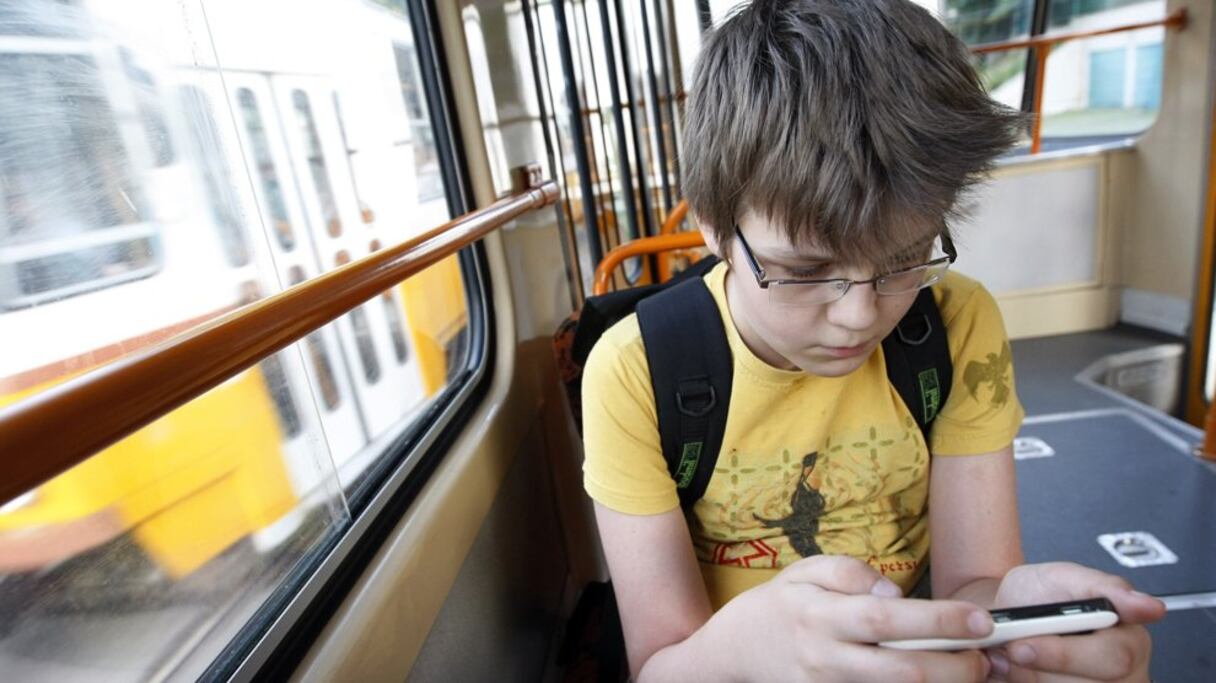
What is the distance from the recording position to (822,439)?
943 millimetres

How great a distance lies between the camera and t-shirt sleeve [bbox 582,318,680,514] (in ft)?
2.83

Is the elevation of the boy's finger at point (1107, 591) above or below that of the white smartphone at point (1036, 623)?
below

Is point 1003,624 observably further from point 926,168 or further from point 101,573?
point 101,573

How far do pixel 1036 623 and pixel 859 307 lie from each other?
1.08ft

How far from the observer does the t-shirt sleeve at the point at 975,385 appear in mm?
939

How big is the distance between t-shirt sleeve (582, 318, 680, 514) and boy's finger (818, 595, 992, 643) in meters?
0.34

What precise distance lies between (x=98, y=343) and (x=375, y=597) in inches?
15.6

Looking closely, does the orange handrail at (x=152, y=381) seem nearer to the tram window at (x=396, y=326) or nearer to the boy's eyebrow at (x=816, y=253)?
the boy's eyebrow at (x=816, y=253)

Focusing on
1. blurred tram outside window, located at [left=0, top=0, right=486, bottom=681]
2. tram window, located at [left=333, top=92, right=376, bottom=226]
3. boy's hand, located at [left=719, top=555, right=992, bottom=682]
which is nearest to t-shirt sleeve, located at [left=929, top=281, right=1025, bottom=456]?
boy's hand, located at [left=719, top=555, right=992, bottom=682]

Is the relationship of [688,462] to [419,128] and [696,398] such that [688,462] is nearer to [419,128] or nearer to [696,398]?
[696,398]

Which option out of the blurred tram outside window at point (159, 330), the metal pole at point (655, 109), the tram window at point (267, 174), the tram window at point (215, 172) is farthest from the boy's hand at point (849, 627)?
the metal pole at point (655, 109)

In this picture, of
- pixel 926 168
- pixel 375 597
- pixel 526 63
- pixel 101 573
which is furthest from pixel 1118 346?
pixel 101 573

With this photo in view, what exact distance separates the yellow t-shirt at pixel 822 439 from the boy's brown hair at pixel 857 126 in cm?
25

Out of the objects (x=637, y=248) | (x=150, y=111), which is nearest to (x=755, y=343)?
(x=637, y=248)
